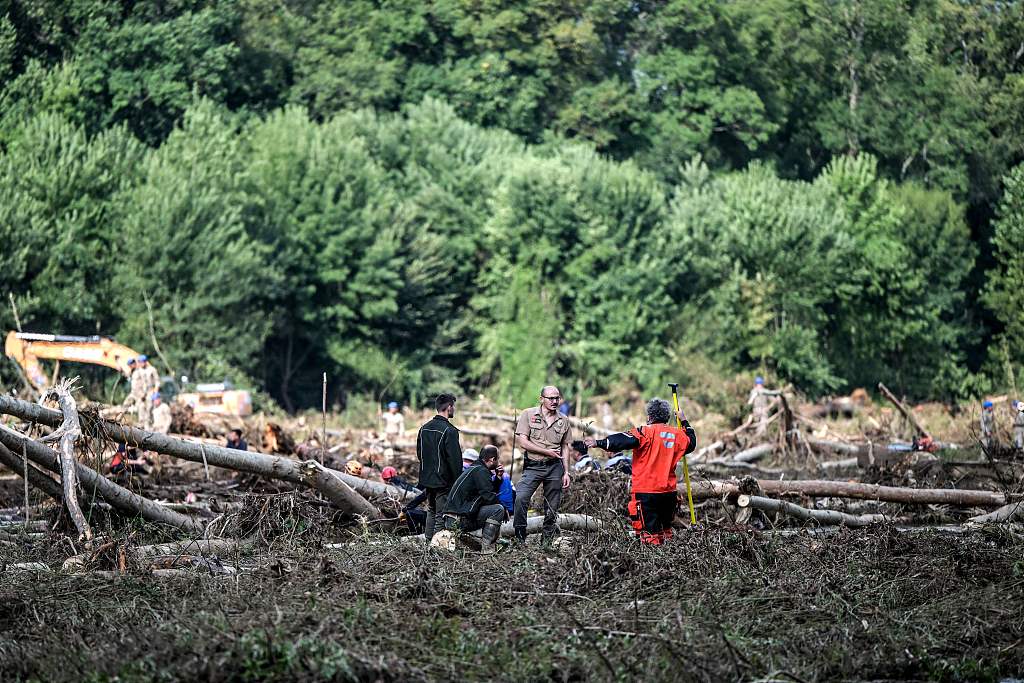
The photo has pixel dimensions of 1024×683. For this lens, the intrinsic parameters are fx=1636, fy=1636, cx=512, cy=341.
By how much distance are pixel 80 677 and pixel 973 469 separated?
15629 millimetres

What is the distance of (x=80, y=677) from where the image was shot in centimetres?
972

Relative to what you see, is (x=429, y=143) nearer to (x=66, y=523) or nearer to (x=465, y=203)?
(x=465, y=203)

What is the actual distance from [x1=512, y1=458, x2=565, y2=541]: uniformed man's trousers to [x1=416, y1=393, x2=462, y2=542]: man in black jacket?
0.62m

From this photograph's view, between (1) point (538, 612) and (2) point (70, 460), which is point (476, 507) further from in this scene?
(2) point (70, 460)

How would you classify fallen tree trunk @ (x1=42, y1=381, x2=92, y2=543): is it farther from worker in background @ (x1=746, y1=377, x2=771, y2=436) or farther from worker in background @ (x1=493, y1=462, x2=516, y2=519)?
worker in background @ (x1=746, y1=377, x2=771, y2=436)

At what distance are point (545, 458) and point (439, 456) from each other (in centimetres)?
97

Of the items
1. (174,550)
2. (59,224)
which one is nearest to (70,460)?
(174,550)

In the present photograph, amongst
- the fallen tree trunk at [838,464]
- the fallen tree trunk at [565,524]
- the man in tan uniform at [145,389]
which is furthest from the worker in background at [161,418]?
the fallen tree trunk at [565,524]

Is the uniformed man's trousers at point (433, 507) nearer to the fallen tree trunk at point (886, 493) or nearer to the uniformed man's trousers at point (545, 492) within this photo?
the uniformed man's trousers at point (545, 492)

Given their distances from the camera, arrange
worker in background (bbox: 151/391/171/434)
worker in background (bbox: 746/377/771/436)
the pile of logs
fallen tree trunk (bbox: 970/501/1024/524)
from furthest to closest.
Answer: worker in background (bbox: 746/377/771/436) → worker in background (bbox: 151/391/171/434) → fallen tree trunk (bbox: 970/501/1024/524) → the pile of logs

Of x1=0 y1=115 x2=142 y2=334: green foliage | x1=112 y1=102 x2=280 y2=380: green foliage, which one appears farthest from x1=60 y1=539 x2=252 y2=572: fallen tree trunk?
x1=112 y1=102 x2=280 y2=380: green foliage

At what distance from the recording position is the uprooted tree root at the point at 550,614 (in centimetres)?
995

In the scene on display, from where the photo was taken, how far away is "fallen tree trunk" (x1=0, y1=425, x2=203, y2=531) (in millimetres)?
14250

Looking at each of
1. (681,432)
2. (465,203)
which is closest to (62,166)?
(465,203)
